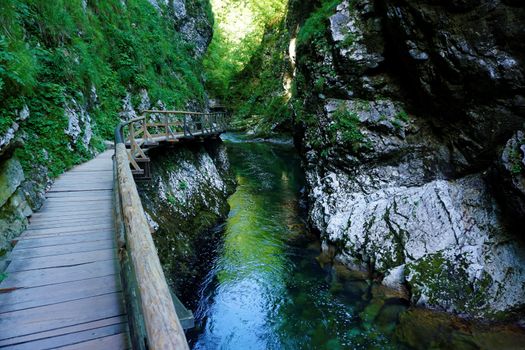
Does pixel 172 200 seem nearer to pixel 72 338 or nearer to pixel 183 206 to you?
pixel 183 206

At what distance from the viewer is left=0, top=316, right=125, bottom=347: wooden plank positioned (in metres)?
2.64

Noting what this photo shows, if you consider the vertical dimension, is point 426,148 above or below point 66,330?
above

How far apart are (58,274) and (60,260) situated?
1.14 feet

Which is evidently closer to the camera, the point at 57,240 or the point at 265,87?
the point at 57,240

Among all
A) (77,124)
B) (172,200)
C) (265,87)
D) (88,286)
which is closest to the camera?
(88,286)

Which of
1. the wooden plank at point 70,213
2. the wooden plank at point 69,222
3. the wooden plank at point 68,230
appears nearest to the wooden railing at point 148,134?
the wooden plank at point 70,213

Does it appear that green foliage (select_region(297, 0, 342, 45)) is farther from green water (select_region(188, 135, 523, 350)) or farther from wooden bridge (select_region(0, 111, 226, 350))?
wooden bridge (select_region(0, 111, 226, 350))

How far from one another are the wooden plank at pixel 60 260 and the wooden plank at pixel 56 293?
0.44 meters

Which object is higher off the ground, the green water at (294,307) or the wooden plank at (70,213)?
the wooden plank at (70,213)

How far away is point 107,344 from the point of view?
2598 mm

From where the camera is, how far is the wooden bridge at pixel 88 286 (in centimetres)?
197

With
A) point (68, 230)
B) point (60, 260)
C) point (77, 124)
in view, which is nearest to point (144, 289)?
point (60, 260)

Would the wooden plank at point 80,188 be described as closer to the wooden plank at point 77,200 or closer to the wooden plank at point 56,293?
the wooden plank at point 77,200

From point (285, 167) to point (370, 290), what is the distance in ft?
51.6
